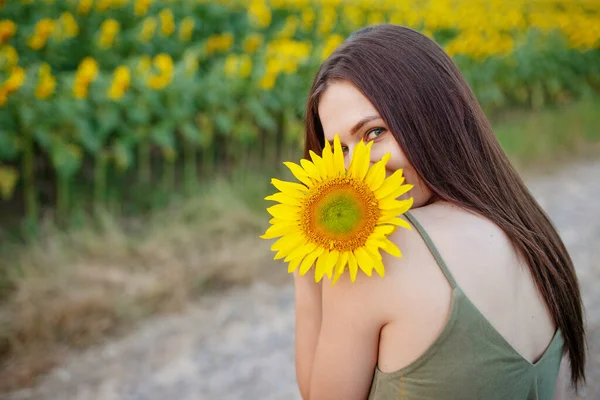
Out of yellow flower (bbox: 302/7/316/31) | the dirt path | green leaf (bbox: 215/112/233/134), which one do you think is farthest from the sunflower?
yellow flower (bbox: 302/7/316/31)

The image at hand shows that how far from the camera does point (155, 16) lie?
526cm

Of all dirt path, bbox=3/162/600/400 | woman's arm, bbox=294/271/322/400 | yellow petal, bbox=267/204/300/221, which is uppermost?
yellow petal, bbox=267/204/300/221

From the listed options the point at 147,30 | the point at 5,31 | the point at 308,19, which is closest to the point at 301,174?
the point at 5,31

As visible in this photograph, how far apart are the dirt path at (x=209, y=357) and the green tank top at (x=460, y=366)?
1.63 m

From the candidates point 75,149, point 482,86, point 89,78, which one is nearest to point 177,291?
point 75,149

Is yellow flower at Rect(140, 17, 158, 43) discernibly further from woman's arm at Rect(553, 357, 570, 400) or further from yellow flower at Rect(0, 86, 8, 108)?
woman's arm at Rect(553, 357, 570, 400)

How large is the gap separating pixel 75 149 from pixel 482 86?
4398 millimetres

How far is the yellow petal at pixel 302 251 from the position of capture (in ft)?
3.69

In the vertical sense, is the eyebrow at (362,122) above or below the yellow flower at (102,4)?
below

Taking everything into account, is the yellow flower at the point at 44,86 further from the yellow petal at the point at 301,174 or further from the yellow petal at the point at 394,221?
the yellow petal at the point at 394,221

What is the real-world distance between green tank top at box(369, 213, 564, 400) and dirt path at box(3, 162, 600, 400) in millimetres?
1630

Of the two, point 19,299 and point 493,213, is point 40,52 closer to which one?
point 19,299

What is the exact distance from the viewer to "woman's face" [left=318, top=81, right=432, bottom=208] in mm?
1319

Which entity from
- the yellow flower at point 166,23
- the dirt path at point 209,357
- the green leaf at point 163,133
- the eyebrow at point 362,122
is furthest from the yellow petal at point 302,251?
the yellow flower at point 166,23
